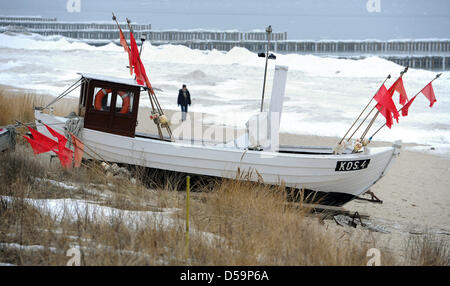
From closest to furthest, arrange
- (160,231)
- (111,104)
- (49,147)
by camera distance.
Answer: (160,231) < (49,147) < (111,104)

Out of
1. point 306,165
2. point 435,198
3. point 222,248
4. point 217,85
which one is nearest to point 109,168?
point 306,165

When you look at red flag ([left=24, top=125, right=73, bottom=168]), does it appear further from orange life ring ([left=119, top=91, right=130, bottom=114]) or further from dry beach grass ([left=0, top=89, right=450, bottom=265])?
orange life ring ([left=119, top=91, right=130, bottom=114])

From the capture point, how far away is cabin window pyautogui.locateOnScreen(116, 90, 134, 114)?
414 inches

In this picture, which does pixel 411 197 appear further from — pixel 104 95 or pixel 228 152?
pixel 104 95

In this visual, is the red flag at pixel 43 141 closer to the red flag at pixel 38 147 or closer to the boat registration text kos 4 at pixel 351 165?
the red flag at pixel 38 147

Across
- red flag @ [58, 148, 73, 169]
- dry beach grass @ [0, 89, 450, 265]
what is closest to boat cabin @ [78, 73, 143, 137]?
red flag @ [58, 148, 73, 169]

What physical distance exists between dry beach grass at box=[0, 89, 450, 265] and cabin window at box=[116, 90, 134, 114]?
6.87ft

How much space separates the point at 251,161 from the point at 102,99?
3284 mm

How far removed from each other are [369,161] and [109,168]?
201 inches

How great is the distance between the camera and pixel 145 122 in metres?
21.2

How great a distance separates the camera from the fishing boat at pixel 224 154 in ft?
33.1

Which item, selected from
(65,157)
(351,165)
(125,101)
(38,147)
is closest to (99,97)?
(125,101)

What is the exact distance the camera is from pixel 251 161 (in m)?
10.1
